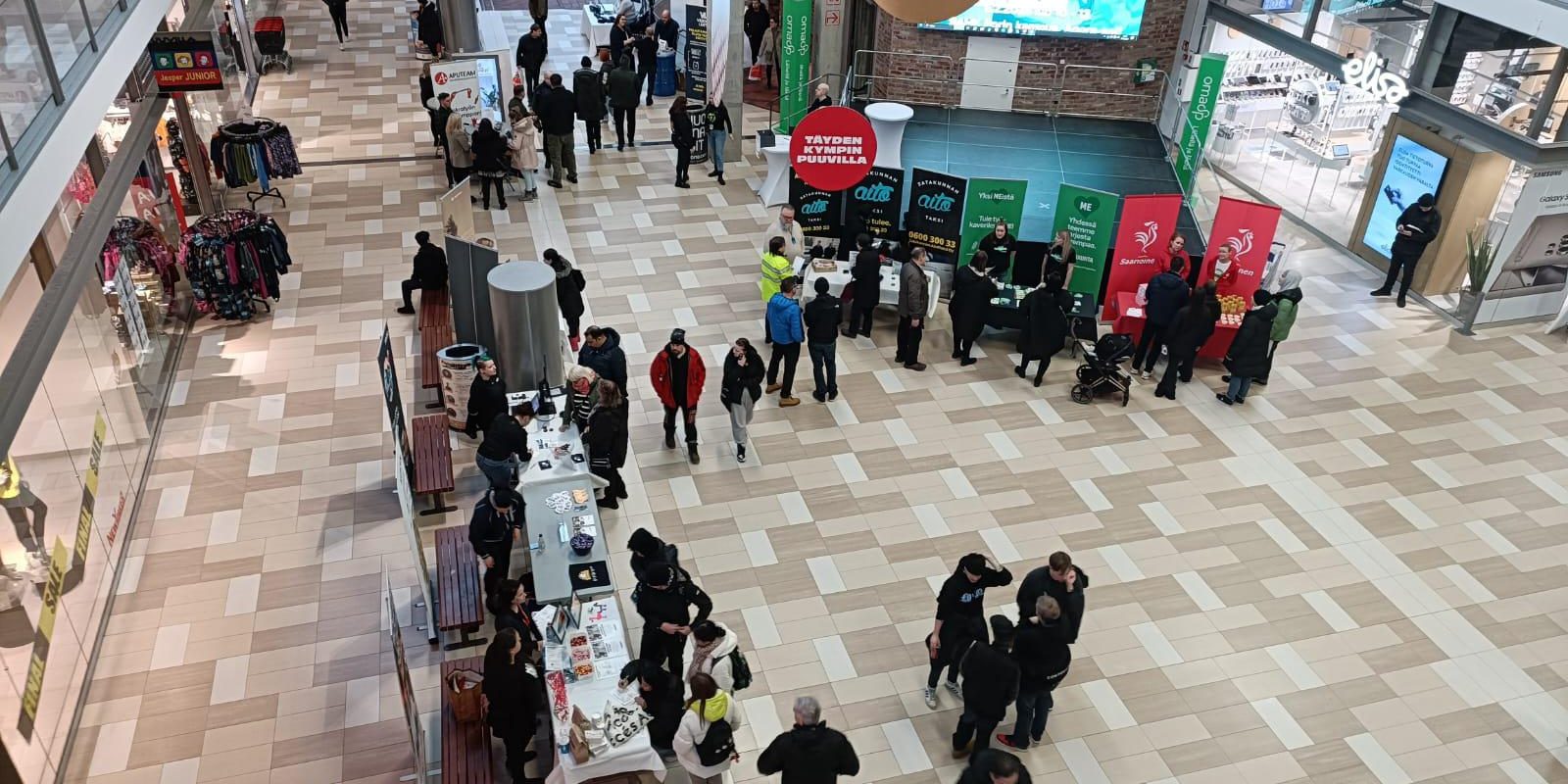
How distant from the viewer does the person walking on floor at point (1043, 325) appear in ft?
36.3

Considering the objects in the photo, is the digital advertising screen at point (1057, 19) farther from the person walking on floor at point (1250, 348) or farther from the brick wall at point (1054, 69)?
the person walking on floor at point (1250, 348)

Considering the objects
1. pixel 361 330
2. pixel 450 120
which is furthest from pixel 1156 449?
pixel 450 120

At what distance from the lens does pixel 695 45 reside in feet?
61.6

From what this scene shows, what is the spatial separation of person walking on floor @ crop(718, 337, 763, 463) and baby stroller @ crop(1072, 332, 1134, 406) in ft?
11.9

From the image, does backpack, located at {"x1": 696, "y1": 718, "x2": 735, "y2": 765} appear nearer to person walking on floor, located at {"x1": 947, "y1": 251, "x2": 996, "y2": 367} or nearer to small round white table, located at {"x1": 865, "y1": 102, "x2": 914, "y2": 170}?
person walking on floor, located at {"x1": 947, "y1": 251, "x2": 996, "y2": 367}

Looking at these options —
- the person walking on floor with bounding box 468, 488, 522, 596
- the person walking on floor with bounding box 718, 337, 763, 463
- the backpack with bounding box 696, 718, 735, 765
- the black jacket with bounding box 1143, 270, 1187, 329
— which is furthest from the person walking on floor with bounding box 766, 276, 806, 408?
the backpack with bounding box 696, 718, 735, 765

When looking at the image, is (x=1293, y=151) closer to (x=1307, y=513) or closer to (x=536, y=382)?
(x=1307, y=513)

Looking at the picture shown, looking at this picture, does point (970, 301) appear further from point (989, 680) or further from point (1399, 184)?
point (1399, 184)

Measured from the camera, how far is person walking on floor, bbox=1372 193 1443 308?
→ 514 inches

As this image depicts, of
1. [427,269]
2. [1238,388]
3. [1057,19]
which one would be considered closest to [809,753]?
[1238,388]

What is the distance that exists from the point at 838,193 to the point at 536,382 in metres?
4.64

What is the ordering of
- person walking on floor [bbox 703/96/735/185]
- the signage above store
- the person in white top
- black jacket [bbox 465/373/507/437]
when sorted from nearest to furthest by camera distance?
the person in white top → black jacket [bbox 465/373/507/437] → the signage above store → person walking on floor [bbox 703/96/735/185]

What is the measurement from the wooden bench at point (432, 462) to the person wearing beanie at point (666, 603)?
292cm

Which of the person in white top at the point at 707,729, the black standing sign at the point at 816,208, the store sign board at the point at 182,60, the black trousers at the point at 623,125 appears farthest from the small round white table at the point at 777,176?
the person in white top at the point at 707,729
